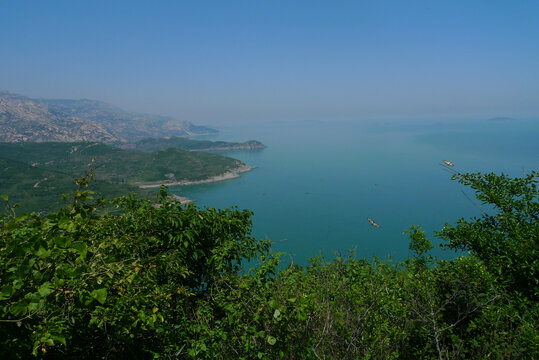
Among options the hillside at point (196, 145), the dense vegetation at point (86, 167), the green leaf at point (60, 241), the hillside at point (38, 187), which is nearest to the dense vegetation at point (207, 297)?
the green leaf at point (60, 241)

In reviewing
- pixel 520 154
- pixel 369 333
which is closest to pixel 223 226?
pixel 369 333

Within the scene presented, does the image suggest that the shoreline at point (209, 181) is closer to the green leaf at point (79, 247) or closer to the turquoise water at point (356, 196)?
the turquoise water at point (356, 196)

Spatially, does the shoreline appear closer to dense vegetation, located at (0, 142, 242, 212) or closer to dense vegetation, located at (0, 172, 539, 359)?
dense vegetation, located at (0, 142, 242, 212)

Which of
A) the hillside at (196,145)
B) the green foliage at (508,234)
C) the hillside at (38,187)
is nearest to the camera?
the green foliage at (508,234)

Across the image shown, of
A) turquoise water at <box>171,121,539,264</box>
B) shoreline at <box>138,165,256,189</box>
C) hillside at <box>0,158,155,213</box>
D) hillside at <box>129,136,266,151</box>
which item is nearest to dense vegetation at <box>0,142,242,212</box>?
hillside at <box>0,158,155,213</box>

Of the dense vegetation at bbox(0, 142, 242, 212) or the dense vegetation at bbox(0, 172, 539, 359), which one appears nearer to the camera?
the dense vegetation at bbox(0, 172, 539, 359)
